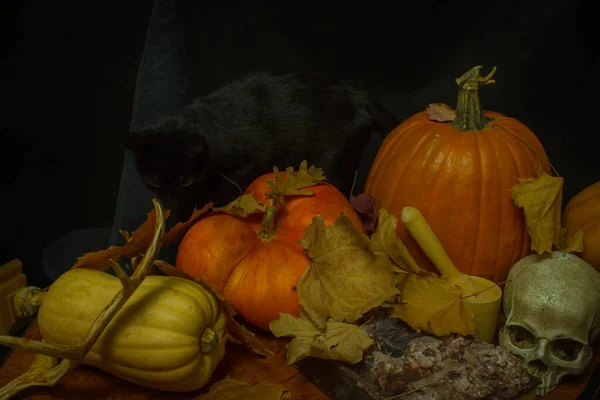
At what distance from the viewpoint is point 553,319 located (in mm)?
1024

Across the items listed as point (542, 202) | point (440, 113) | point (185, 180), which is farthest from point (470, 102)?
point (185, 180)

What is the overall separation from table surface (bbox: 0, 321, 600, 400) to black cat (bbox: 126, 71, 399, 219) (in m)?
0.54

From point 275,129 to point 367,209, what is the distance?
43 centimetres

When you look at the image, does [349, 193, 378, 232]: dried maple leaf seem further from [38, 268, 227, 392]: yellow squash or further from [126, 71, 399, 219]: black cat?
[38, 268, 227, 392]: yellow squash

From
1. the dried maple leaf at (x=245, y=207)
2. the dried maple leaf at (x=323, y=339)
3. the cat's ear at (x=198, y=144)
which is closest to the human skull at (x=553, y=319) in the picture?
the dried maple leaf at (x=323, y=339)

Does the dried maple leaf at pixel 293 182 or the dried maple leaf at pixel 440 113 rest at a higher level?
the dried maple leaf at pixel 440 113

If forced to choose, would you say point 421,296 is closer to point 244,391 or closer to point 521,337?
point 521,337

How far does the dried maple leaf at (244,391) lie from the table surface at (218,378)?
0.04m

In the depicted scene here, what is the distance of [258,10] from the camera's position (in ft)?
5.15

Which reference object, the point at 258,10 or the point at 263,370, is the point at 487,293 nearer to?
the point at 263,370

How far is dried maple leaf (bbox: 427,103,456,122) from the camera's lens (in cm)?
127

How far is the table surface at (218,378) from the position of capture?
1.04 m

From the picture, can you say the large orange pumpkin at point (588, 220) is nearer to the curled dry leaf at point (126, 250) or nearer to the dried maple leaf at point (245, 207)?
the dried maple leaf at point (245, 207)

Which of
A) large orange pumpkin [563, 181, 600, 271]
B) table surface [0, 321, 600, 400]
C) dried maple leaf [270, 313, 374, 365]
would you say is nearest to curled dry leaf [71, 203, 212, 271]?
table surface [0, 321, 600, 400]
